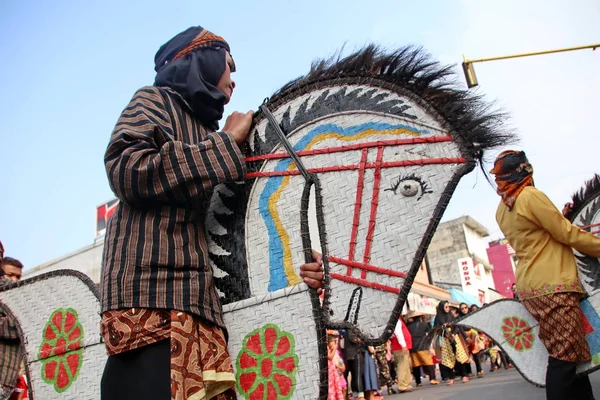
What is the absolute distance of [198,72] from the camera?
69.7 inches

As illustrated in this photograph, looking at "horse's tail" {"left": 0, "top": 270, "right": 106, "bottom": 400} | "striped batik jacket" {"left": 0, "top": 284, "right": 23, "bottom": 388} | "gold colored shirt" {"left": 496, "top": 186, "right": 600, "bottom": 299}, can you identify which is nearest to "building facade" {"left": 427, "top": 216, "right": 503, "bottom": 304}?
"gold colored shirt" {"left": 496, "top": 186, "right": 600, "bottom": 299}

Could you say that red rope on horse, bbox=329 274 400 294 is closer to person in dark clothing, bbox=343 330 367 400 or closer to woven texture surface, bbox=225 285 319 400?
woven texture surface, bbox=225 285 319 400

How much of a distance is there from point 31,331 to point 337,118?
1661 mm

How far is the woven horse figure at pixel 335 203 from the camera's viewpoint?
1.55 meters

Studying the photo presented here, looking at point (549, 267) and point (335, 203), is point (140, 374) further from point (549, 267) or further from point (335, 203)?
point (549, 267)

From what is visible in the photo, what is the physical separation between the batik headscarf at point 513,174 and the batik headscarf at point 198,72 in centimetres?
181

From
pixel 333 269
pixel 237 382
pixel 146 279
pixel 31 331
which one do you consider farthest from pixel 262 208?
pixel 31 331

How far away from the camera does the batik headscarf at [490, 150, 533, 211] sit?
2.92m

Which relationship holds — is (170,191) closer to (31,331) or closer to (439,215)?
(439,215)

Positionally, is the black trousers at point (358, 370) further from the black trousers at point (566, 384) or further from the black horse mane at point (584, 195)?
the black trousers at point (566, 384)

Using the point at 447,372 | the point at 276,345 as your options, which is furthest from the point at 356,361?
the point at 276,345

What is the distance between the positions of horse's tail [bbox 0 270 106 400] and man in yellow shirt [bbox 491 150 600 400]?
7.21 feet

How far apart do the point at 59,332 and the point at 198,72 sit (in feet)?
4.27

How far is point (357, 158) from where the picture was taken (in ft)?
5.51
